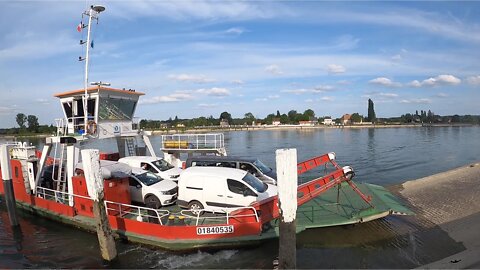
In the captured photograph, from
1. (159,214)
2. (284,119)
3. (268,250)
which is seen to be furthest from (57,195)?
(284,119)

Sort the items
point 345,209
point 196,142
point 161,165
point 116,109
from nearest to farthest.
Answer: point 345,209 → point 116,109 → point 161,165 → point 196,142

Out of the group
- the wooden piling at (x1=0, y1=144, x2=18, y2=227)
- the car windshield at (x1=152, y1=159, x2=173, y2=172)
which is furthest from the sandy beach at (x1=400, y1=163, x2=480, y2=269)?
the wooden piling at (x1=0, y1=144, x2=18, y2=227)

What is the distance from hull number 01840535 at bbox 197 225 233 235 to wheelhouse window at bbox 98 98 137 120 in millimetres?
7995

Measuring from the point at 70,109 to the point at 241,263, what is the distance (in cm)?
1112

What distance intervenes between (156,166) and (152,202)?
3.13 metres

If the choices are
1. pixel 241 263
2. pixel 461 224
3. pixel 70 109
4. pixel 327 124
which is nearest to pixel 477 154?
pixel 461 224

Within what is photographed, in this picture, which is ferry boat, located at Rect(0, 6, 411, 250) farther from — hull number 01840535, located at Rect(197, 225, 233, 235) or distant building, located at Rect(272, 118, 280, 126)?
distant building, located at Rect(272, 118, 280, 126)

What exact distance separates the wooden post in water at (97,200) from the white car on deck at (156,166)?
5.27 meters

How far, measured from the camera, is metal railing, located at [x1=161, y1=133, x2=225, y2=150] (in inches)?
711

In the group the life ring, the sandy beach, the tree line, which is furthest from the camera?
the tree line

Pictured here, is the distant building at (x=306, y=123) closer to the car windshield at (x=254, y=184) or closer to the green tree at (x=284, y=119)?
the green tree at (x=284, y=119)

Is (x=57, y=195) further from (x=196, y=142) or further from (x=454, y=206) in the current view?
(x=454, y=206)

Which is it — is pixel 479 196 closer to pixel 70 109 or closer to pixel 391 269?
pixel 391 269

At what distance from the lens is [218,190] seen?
1212 cm
